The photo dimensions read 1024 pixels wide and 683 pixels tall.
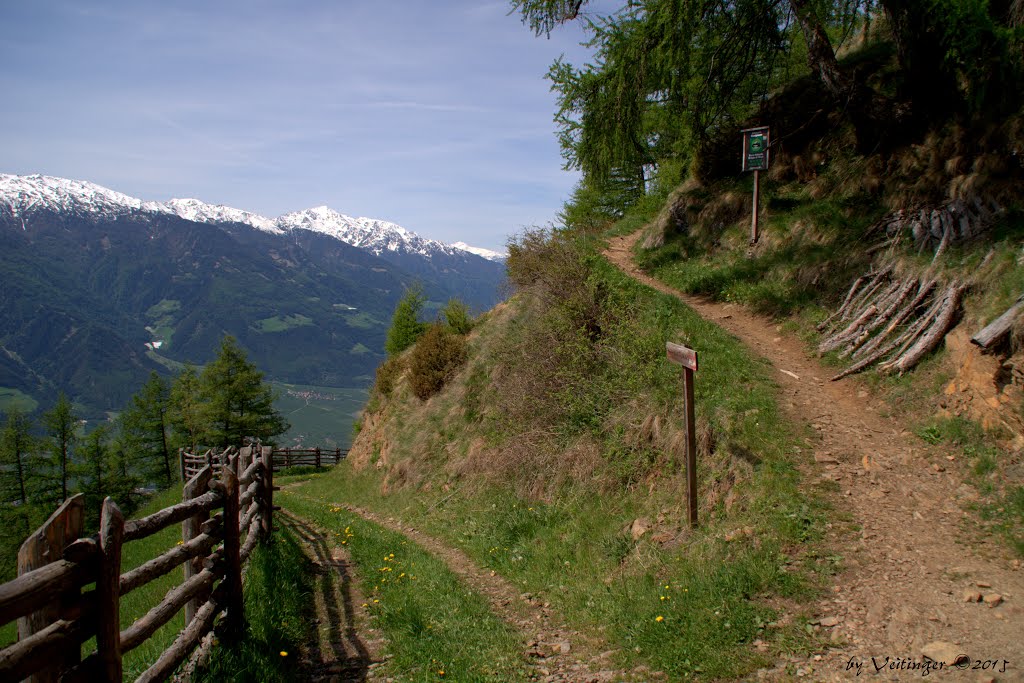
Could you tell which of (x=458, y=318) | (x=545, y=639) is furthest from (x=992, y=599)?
(x=458, y=318)

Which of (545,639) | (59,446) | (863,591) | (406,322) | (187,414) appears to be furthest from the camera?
(187,414)

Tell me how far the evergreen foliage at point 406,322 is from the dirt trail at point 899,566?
94.8 feet

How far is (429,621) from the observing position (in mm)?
6207

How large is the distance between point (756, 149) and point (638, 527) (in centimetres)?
1075

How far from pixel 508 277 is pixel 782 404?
34.6 feet

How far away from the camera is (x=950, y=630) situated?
441cm

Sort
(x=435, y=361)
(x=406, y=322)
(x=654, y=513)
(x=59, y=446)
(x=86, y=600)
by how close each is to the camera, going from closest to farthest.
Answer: (x=86, y=600)
(x=654, y=513)
(x=435, y=361)
(x=59, y=446)
(x=406, y=322)

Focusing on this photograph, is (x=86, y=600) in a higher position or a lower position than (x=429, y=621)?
higher

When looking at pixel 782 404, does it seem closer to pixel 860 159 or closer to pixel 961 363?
pixel 961 363

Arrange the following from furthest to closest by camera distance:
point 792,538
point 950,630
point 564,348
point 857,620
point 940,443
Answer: point 564,348 → point 940,443 → point 792,538 → point 857,620 → point 950,630

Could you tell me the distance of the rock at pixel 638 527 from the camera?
7.32 m

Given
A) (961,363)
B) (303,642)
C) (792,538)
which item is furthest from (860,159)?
(303,642)

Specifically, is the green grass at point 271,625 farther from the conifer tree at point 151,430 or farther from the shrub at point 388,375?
the conifer tree at point 151,430

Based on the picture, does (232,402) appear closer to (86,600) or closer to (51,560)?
(86,600)
